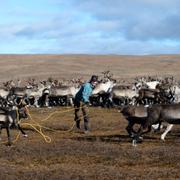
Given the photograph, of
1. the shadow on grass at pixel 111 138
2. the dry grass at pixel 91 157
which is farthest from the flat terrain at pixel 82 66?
the dry grass at pixel 91 157

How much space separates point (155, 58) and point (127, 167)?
234ft

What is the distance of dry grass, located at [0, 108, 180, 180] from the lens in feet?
40.4

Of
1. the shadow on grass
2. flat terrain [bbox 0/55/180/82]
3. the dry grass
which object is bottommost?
flat terrain [bbox 0/55/180/82]

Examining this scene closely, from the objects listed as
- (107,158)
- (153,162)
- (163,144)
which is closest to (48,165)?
(107,158)

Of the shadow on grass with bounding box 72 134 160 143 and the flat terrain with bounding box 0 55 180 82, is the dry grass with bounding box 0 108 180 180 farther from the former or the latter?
the flat terrain with bounding box 0 55 180 82

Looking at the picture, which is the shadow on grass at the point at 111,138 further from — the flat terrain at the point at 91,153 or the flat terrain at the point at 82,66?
the flat terrain at the point at 82,66

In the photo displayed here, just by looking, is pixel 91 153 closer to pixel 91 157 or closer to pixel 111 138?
pixel 91 157

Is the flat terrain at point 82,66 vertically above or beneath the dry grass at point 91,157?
beneath

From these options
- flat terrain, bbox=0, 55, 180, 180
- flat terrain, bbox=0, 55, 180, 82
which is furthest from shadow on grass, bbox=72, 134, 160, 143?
flat terrain, bbox=0, 55, 180, 82

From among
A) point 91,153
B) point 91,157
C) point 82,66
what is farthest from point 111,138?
point 82,66

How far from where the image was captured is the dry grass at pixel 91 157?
40.4 feet

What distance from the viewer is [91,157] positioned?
14.4m

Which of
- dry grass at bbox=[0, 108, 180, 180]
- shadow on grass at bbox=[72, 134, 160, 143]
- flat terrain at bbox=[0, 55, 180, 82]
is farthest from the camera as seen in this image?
flat terrain at bbox=[0, 55, 180, 82]

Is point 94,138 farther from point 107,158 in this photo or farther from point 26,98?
point 26,98
